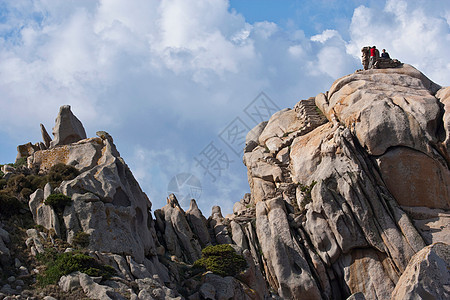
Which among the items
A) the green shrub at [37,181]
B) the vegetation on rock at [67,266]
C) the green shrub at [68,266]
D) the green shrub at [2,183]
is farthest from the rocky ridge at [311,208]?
the green shrub at [68,266]

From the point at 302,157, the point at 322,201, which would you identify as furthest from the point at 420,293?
Answer: the point at 302,157

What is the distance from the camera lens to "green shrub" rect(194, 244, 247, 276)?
3616 centimetres

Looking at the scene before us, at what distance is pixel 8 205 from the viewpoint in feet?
114

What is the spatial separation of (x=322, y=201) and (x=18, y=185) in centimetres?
2271

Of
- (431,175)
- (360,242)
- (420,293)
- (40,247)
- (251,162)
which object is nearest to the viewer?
(420,293)

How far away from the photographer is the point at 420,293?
20.5 metres

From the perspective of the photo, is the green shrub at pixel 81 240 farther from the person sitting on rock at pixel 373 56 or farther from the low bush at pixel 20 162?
the person sitting on rock at pixel 373 56

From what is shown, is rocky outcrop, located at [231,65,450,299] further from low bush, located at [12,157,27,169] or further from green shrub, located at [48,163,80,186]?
low bush, located at [12,157,27,169]

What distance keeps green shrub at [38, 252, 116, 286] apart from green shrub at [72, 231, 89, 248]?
7.11ft

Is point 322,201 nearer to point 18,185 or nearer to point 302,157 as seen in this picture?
point 302,157

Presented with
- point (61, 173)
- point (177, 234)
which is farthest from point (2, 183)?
point (177, 234)

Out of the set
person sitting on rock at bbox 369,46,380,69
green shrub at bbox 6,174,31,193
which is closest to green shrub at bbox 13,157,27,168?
green shrub at bbox 6,174,31,193

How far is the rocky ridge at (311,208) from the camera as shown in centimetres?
3491

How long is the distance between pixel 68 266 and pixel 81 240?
15.1 feet
